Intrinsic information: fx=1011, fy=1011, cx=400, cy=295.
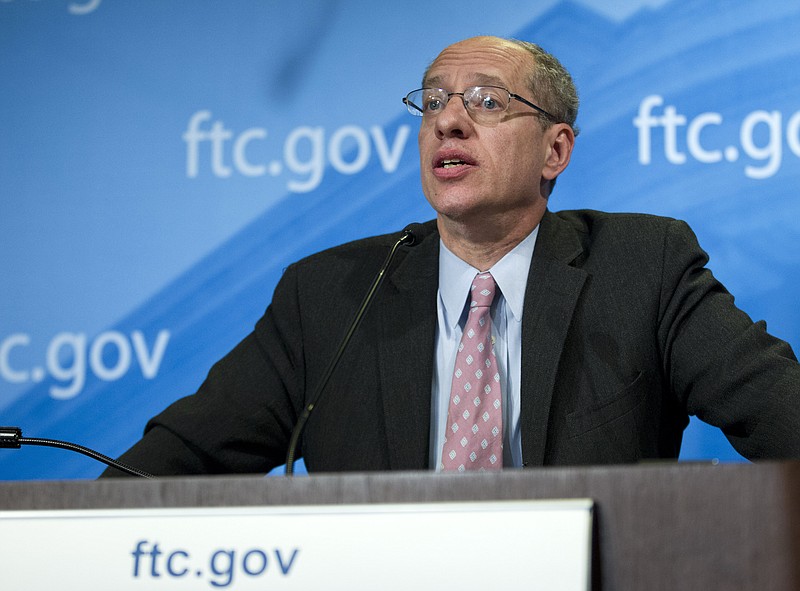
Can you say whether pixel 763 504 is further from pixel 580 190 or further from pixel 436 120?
pixel 580 190

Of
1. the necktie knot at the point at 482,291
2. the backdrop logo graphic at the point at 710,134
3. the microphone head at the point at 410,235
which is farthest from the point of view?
the backdrop logo graphic at the point at 710,134

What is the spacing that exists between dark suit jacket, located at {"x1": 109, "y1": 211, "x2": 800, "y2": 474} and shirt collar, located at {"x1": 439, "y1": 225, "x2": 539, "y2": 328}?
0.03 metres

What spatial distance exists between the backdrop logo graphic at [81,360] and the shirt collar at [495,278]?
97 cm

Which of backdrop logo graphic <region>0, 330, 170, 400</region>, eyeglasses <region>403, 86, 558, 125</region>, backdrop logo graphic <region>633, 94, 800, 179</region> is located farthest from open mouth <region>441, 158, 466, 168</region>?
backdrop logo graphic <region>0, 330, 170, 400</region>

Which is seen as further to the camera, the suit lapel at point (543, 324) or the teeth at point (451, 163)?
the teeth at point (451, 163)

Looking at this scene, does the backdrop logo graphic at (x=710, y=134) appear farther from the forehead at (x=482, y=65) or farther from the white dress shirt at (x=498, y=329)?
the white dress shirt at (x=498, y=329)

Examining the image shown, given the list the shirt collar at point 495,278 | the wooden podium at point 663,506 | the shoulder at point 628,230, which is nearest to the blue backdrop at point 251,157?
the shoulder at point 628,230

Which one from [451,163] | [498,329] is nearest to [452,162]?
[451,163]

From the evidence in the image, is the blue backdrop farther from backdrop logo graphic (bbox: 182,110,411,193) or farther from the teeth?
the teeth

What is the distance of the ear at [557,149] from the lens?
2.38 meters

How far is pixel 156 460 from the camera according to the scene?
1895 mm

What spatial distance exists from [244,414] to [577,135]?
3.61 ft

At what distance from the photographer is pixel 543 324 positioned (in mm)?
2020

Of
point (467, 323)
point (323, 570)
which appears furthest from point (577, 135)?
point (323, 570)
